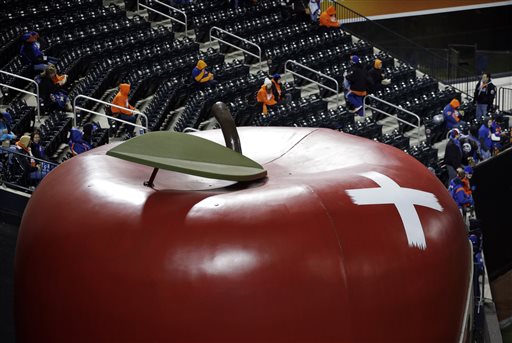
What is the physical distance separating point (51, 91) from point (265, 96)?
3.72m

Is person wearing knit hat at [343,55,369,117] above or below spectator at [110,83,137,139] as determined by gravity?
below

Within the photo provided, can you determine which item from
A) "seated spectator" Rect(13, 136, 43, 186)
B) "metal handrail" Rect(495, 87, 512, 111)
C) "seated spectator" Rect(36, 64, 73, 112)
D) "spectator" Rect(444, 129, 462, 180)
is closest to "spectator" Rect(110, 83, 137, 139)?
"seated spectator" Rect(36, 64, 73, 112)

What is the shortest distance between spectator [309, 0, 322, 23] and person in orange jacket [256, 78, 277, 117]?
4703 millimetres

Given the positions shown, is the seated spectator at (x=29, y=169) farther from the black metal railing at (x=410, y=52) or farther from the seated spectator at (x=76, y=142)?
the black metal railing at (x=410, y=52)

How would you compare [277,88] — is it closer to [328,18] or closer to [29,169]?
[328,18]

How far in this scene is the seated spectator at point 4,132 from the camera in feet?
41.5

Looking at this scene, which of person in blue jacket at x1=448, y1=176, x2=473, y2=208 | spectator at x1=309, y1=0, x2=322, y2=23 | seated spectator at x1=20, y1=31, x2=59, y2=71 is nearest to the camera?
person in blue jacket at x1=448, y1=176, x2=473, y2=208

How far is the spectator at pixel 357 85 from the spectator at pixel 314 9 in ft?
9.78

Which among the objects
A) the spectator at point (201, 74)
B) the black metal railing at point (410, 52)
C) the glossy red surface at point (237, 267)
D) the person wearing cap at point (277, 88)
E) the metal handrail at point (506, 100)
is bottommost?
the metal handrail at point (506, 100)

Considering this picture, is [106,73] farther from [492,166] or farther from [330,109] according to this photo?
[492,166]

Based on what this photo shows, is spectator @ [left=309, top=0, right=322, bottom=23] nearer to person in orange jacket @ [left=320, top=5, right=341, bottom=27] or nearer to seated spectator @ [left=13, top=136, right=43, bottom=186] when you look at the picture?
person in orange jacket @ [left=320, top=5, right=341, bottom=27]

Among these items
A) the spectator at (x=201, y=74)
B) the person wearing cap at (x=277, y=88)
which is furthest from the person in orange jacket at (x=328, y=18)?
the spectator at (x=201, y=74)

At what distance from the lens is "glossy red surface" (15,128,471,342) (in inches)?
244

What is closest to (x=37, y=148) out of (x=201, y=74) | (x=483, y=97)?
(x=201, y=74)
